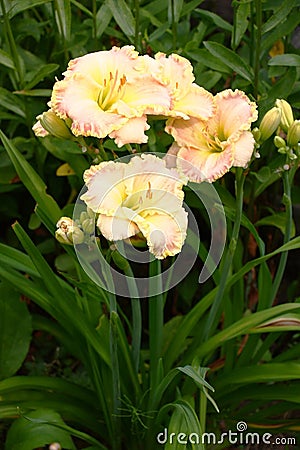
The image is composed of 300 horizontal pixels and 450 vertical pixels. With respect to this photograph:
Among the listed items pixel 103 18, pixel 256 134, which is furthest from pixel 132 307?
pixel 103 18

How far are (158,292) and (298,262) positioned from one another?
890mm

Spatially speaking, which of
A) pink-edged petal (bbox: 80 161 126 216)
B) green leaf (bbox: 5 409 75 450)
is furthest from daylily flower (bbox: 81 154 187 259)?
green leaf (bbox: 5 409 75 450)

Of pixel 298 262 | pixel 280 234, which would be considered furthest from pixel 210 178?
pixel 298 262

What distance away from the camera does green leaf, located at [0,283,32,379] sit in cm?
148

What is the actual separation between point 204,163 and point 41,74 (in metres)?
0.54

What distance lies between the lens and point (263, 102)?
55.0 inches

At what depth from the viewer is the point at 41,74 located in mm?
1435

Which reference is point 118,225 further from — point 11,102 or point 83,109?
point 11,102

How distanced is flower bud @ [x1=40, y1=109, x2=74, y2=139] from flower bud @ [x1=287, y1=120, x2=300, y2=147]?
0.34 metres

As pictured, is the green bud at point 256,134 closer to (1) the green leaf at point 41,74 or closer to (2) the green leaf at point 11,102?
(1) the green leaf at point 41,74

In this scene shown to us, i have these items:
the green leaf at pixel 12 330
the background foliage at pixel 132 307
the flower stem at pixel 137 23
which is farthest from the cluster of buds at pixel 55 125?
the green leaf at pixel 12 330

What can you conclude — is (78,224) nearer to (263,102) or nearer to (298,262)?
(263,102)

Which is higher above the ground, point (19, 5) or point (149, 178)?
point (19, 5)

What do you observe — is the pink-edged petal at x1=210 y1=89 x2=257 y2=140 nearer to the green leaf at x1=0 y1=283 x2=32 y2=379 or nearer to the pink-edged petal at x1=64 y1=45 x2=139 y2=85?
the pink-edged petal at x1=64 y1=45 x2=139 y2=85
